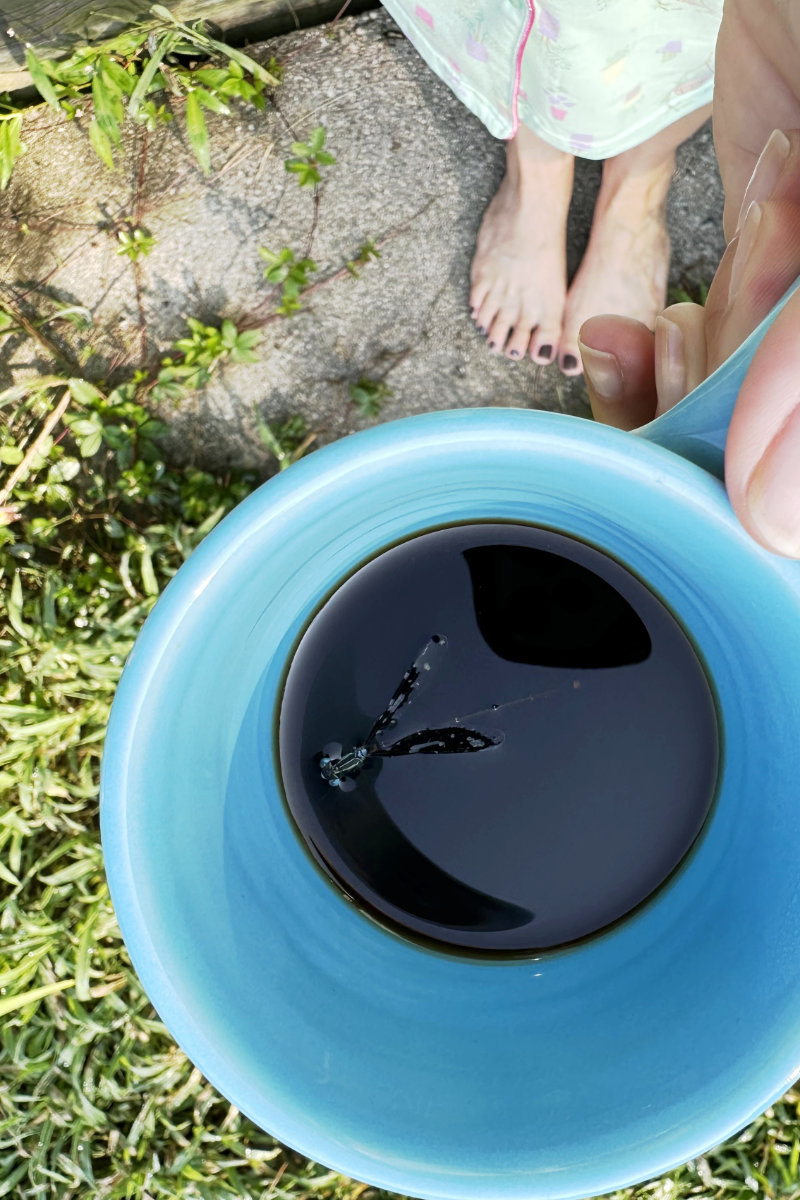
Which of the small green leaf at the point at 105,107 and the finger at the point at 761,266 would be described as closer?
the finger at the point at 761,266

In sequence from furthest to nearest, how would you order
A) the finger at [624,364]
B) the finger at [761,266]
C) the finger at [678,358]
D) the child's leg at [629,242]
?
the child's leg at [629,242] → the finger at [624,364] → the finger at [678,358] → the finger at [761,266]

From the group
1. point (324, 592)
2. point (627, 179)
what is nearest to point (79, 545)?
point (324, 592)

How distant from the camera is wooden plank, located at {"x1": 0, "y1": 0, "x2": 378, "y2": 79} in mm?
1388

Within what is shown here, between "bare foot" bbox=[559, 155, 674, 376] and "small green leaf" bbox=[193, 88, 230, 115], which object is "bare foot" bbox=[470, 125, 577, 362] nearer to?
"bare foot" bbox=[559, 155, 674, 376]

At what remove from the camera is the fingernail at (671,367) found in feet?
3.05

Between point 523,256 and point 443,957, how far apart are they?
113cm

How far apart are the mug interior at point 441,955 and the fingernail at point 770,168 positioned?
0.39 meters

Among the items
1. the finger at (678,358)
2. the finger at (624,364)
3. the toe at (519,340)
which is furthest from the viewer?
the toe at (519,340)

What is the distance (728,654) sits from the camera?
0.85 metres

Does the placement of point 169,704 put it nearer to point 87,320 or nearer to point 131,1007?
point 131,1007

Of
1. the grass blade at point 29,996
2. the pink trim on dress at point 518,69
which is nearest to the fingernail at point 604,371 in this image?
the pink trim on dress at point 518,69

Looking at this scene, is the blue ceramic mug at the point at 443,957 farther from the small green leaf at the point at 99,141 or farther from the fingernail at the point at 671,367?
the small green leaf at the point at 99,141

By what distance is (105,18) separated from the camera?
1.39 m

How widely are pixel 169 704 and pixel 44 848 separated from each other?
2.86 ft
